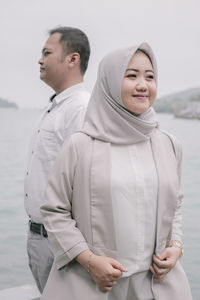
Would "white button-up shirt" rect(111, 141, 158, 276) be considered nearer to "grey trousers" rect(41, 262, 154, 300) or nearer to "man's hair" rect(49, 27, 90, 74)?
"grey trousers" rect(41, 262, 154, 300)

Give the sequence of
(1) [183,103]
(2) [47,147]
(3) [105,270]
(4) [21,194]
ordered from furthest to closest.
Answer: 1. (1) [183,103]
2. (4) [21,194]
3. (2) [47,147]
4. (3) [105,270]

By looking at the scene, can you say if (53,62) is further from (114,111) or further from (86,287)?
(86,287)

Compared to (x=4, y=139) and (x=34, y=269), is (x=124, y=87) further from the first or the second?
(x=4, y=139)

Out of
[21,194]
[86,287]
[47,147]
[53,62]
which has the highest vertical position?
[53,62]

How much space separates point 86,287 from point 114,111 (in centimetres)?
47

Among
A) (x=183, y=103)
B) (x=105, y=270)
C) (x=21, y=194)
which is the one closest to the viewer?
(x=105, y=270)

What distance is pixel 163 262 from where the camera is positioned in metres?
1.09

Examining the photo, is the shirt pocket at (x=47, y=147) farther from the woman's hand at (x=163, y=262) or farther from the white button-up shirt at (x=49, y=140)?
the woman's hand at (x=163, y=262)

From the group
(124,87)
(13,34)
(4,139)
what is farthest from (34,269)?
(13,34)

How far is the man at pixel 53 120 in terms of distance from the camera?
1477 millimetres

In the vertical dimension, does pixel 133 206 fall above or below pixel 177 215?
above

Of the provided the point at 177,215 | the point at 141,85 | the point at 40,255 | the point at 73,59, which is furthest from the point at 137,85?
the point at 40,255

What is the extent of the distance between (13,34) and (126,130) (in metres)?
2.04

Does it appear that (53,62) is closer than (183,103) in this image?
Yes
